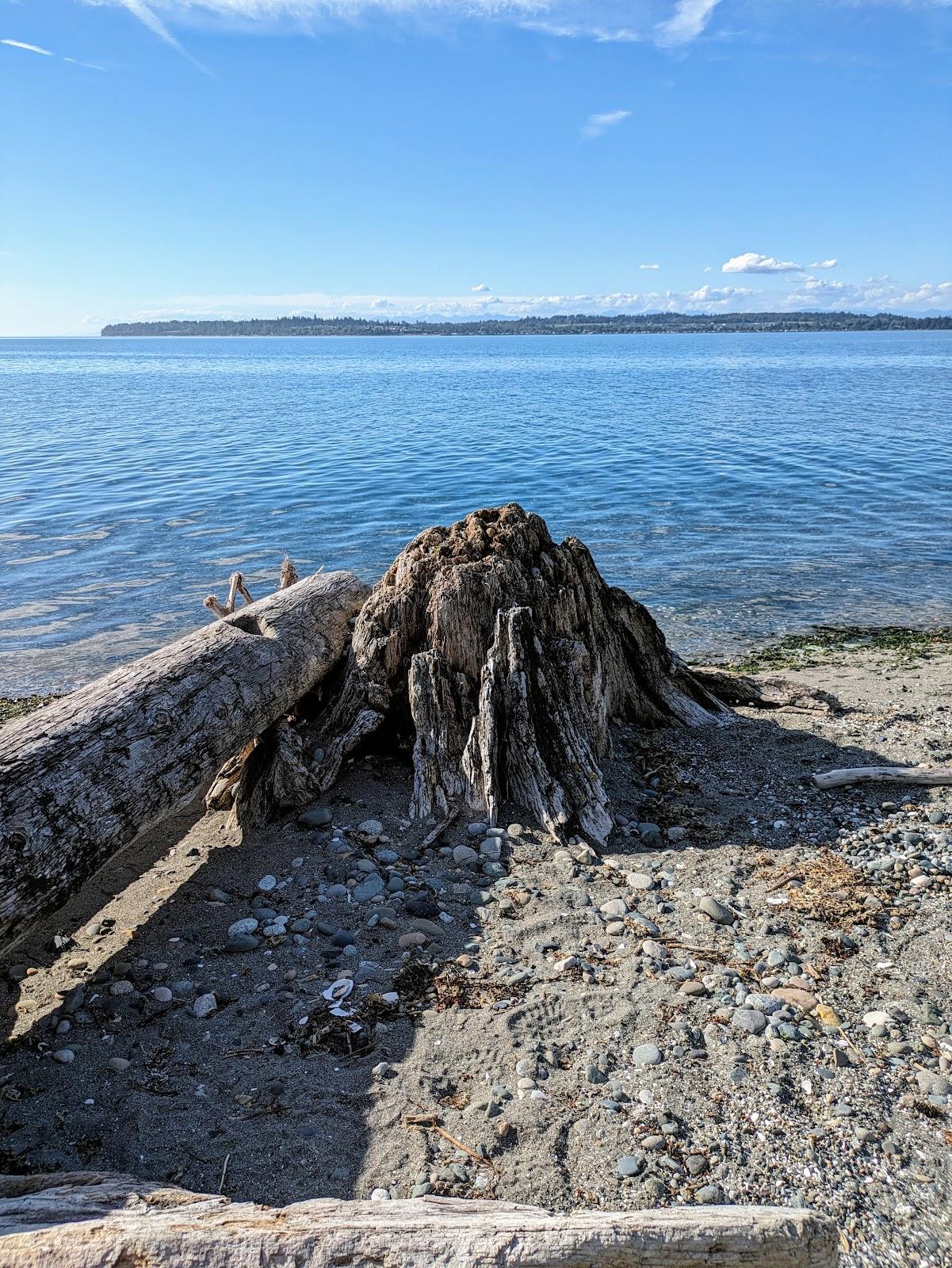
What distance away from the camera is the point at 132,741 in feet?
18.6

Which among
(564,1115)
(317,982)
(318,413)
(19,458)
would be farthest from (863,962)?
(318,413)

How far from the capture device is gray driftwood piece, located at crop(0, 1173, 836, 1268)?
9.30 ft

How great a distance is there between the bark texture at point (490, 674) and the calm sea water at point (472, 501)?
686 cm

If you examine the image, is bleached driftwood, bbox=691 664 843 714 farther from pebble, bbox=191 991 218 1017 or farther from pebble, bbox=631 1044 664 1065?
pebble, bbox=191 991 218 1017

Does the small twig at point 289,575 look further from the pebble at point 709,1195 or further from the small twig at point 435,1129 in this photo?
the pebble at point 709,1195

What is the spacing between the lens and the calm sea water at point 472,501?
1570cm

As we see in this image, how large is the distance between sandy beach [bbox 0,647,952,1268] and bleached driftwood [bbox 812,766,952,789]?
0.37 feet

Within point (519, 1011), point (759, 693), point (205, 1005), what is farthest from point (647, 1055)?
point (759, 693)

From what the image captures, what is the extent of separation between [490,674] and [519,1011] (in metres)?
2.92

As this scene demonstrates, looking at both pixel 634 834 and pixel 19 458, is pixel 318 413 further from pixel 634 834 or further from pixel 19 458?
pixel 634 834

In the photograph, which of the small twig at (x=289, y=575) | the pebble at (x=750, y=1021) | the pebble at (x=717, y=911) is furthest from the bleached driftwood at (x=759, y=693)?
the pebble at (x=750, y=1021)

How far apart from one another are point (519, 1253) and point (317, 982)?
2400mm

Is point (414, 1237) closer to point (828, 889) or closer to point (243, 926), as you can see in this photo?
point (243, 926)

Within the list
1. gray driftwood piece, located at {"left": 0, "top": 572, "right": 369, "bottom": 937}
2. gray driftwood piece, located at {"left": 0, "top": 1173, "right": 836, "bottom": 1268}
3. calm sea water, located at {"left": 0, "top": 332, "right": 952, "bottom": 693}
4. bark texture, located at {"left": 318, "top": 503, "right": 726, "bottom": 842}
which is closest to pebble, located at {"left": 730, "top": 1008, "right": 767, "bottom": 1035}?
gray driftwood piece, located at {"left": 0, "top": 1173, "right": 836, "bottom": 1268}
